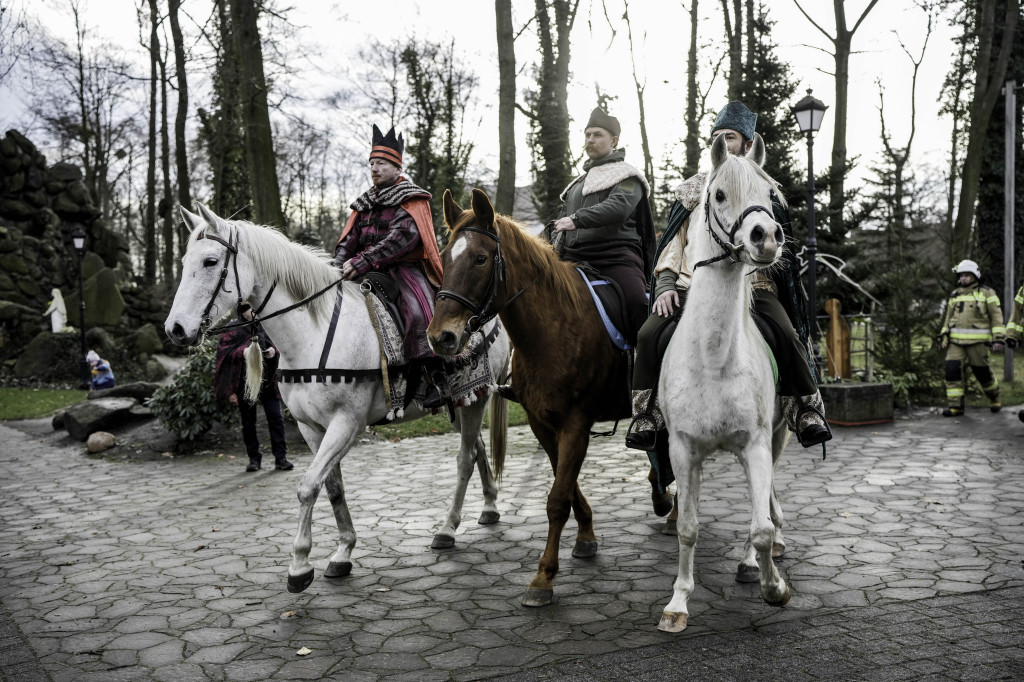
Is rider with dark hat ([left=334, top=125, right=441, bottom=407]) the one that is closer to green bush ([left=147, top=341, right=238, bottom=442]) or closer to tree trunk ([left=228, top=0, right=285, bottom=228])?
green bush ([left=147, top=341, right=238, bottom=442])

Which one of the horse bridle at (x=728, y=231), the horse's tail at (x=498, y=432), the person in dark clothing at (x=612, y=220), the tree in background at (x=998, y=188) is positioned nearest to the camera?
the horse bridle at (x=728, y=231)

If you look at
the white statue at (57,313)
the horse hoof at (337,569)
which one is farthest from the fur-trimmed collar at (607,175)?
the white statue at (57,313)

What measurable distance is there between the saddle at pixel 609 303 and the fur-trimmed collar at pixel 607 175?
0.55m

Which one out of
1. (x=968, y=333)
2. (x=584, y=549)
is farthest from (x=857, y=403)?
(x=584, y=549)

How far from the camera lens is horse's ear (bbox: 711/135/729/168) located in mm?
3852

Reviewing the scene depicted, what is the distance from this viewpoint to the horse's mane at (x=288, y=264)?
5164 mm

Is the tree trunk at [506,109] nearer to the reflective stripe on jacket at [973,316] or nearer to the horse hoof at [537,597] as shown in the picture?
the reflective stripe on jacket at [973,316]

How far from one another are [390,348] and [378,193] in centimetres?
125

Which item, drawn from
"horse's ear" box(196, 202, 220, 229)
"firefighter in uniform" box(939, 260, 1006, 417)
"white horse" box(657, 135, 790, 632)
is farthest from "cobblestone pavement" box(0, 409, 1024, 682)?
"firefighter in uniform" box(939, 260, 1006, 417)

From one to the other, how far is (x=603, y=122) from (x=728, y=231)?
2.08m

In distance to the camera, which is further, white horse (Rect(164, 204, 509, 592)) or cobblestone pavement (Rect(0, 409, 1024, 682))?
white horse (Rect(164, 204, 509, 592))

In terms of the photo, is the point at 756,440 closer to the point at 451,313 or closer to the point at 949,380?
the point at 451,313

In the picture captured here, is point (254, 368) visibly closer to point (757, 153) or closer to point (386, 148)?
point (386, 148)

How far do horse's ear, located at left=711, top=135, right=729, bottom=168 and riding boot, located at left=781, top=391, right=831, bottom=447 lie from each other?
1453 mm
